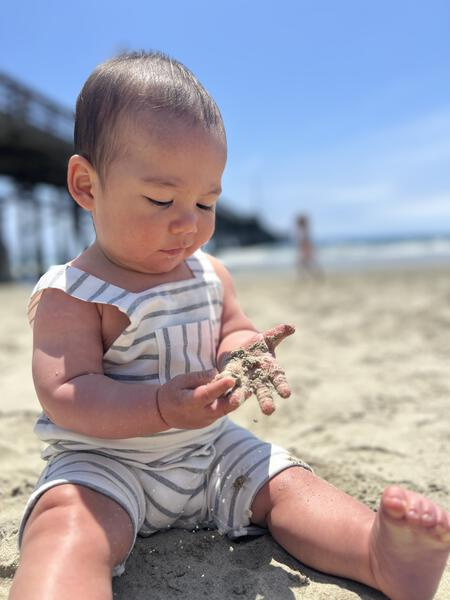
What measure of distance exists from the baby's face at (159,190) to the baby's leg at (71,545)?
0.61 metres

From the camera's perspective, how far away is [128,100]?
142 centimetres

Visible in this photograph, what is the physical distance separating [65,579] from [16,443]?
1.32 m

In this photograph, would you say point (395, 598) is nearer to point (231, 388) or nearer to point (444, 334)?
point (231, 388)

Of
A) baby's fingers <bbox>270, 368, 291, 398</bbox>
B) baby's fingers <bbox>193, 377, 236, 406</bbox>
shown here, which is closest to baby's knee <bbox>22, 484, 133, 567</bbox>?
baby's fingers <bbox>193, 377, 236, 406</bbox>

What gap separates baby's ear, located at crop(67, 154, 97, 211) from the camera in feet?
4.85

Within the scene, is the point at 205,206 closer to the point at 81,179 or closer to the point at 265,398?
the point at 81,179

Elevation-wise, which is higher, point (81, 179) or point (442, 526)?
point (81, 179)

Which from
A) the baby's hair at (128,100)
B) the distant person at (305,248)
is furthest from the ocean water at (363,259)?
the baby's hair at (128,100)

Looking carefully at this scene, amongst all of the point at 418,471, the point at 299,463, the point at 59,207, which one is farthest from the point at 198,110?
the point at 59,207

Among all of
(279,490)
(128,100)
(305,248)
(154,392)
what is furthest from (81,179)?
(305,248)

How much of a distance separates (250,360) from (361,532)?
462mm

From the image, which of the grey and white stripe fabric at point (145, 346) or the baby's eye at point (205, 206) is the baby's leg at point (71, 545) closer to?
the grey and white stripe fabric at point (145, 346)

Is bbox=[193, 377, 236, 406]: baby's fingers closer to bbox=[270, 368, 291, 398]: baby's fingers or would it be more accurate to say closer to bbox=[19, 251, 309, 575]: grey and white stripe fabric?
bbox=[270, 368, 291, 398]: baby's fingers

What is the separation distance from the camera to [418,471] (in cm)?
192
